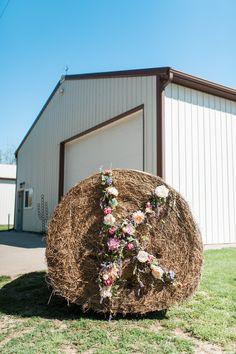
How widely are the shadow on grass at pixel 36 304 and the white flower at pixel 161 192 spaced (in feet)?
3.80

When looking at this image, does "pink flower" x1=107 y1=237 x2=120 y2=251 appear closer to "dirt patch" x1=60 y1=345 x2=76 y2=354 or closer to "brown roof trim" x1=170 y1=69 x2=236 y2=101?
"dirt patch" x1=60 y1=345 x2=76 y2=354

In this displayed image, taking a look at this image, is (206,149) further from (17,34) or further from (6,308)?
(6,308)

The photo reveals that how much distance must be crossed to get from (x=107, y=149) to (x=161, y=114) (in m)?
2.74

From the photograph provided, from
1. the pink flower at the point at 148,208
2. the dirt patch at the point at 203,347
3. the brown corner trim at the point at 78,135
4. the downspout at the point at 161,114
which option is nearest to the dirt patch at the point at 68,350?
the dirt patch at the point at 203,347

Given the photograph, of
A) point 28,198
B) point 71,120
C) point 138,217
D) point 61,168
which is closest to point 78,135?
point 71,120

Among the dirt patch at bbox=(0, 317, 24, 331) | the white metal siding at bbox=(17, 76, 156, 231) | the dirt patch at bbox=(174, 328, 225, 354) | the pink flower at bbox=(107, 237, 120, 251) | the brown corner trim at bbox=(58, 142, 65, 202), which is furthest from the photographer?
the brown corner trim at bbox=(58, 142, 65, 202)

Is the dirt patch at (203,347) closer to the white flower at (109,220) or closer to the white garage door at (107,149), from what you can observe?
the white flower at (109,220)

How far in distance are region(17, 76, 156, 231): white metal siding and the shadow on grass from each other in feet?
13.3

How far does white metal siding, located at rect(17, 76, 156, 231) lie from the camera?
8.25 meters

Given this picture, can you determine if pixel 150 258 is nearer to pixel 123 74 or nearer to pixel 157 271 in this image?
pixel 157 271

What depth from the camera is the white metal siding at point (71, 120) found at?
8.25 meters

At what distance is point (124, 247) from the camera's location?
3.49 m

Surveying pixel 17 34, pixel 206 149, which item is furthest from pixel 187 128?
pixel 17 34

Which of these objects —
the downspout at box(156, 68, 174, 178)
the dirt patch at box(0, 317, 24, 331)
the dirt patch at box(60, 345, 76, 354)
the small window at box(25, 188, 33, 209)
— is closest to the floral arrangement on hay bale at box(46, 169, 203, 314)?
the dirt patch at box(0, 317, 24, 331)
